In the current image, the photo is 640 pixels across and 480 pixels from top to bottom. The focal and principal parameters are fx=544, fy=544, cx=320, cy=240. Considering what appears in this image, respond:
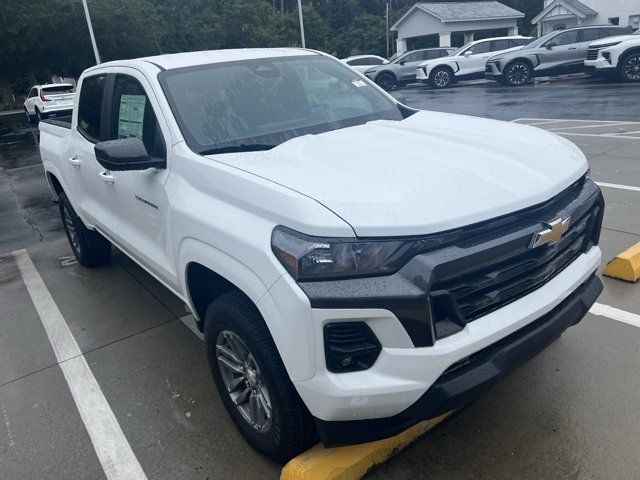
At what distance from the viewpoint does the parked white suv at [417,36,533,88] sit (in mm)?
21875

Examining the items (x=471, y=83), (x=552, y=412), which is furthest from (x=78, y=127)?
(x=471, y=83)

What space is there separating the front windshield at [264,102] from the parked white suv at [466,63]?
65.0ft

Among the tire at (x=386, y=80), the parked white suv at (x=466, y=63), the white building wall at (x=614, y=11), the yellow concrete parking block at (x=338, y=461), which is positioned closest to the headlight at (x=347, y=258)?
the yellow concrete parking block at (x=338, y=461)

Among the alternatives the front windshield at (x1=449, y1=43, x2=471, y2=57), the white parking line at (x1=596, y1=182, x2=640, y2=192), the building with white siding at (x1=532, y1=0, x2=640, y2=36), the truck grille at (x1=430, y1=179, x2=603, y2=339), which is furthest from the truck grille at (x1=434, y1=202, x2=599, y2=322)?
the building with white siding at (x1=532, y1=0, x2=640, y2=36)

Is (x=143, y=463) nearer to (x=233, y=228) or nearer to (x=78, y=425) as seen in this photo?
(x=78, y=425)

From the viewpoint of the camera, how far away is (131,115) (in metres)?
3.56

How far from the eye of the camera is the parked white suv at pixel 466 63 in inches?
861

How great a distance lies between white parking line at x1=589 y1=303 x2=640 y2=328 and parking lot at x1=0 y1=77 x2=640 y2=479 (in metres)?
0.01

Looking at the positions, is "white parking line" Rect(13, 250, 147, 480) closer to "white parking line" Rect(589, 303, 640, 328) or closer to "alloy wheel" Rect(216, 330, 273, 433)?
"alloy wheel" Rect(216, 330, 273, 433)

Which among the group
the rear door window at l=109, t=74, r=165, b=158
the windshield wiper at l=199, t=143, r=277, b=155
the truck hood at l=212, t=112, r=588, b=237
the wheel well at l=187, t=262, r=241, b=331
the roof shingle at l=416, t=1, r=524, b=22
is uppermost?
the roof shingle at l=416, t=1, r=524, b=22

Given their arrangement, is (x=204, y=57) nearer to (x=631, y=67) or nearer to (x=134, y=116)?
(x=134, y=116)

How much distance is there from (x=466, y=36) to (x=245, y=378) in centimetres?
3835

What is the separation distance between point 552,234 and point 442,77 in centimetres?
2165

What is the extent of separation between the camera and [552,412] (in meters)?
2.78
